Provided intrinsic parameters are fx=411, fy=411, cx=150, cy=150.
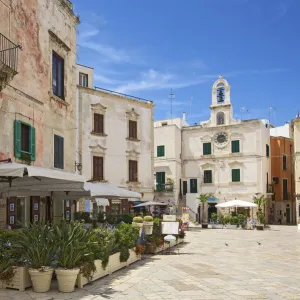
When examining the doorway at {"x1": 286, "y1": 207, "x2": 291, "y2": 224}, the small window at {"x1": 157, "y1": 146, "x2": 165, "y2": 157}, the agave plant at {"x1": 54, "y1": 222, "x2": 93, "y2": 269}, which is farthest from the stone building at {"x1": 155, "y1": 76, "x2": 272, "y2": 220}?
the agave plant at {"x1": 54, "y1": 222, "x2": 93, "y2": 269}

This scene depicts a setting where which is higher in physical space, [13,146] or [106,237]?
[13,146]

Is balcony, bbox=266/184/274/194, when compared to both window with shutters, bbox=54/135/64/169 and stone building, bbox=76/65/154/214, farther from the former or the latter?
window with shutters, bbox=54/135/64/169

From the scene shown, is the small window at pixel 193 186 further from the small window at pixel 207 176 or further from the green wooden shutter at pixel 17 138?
the green wooden shutter at pixel 17 138

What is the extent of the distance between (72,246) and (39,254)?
66 cm

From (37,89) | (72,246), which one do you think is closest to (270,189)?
(37,89)

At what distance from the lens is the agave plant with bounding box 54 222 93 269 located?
8.38m

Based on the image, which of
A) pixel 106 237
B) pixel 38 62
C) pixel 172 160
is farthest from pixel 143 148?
pixel 106 237

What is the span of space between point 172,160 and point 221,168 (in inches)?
199

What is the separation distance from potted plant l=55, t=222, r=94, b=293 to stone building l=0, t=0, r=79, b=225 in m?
4.88

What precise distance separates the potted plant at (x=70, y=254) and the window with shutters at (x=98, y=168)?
20460 mm

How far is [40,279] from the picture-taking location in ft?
26.7

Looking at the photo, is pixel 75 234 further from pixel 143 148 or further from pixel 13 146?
pixel 143 148

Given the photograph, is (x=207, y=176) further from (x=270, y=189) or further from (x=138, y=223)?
(x=138, y=223)

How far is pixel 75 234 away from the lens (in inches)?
347
